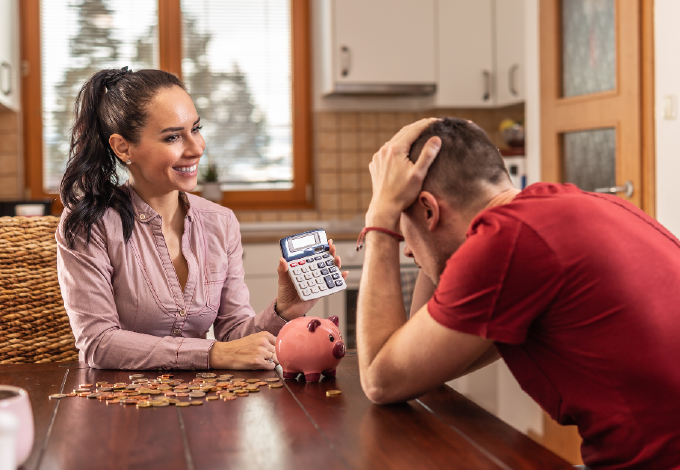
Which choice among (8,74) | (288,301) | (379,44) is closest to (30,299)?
(288,301)

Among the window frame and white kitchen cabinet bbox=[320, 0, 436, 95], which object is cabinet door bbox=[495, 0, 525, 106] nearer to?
white kitchen cabinet bbox=[320, 0, 436, 95]

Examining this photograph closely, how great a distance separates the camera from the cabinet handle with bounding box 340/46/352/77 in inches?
149

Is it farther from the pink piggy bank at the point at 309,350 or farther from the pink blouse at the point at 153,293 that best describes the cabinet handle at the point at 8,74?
the pink piggy bank at the point at 309,350

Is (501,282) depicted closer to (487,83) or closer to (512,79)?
(512,79)

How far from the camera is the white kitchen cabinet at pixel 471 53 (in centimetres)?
386

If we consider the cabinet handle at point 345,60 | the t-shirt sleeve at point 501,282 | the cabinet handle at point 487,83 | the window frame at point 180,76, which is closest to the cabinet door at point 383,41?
the cabinet handle at point 345,60

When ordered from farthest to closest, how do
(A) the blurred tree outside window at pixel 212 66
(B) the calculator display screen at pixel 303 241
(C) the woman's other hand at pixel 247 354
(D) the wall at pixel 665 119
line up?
(A) the blurred tree outside window at pixel 212 66 → (D) the wall at pixel 665 119 → (B) the calculator display screen at pixel 303 241 → (C) the woman's other hand at pixel 247 354

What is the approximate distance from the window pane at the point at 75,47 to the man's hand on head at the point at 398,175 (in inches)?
123

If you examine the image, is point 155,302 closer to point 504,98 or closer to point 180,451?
point 180,451

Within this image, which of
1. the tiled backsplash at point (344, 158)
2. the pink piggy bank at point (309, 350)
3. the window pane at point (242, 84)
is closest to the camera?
the pink piggy bank at point (309, 350)

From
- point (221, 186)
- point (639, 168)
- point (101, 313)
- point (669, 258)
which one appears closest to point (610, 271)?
point (669, 258)

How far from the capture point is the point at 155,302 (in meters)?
1.54

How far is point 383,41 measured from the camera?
→ 380cm

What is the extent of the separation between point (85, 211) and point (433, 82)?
107 inches
